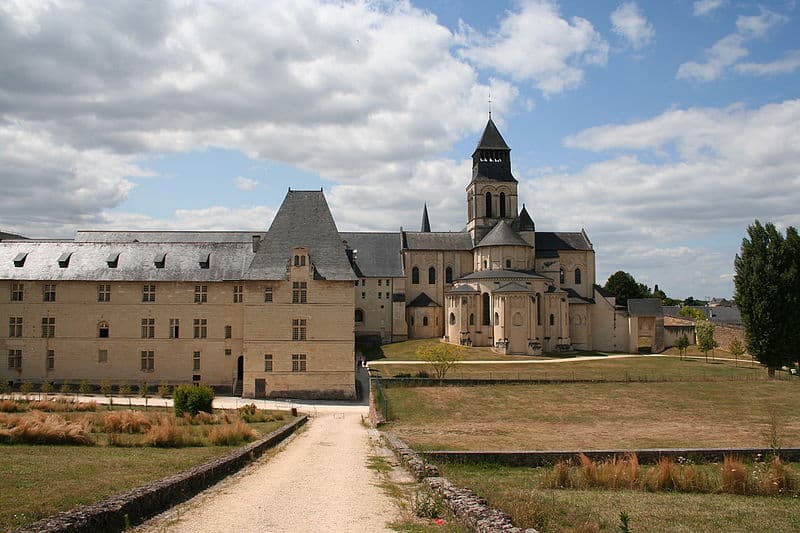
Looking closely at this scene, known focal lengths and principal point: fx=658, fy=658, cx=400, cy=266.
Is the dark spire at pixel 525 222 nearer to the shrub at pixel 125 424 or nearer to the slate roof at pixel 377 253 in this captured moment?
the slate roof at pixel 377 253

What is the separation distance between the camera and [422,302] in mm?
77062

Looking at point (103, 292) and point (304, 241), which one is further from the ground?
point (304, 241)

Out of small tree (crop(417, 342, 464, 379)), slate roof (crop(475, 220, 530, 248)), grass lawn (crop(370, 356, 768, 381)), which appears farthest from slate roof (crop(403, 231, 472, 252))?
small tree (crop(417, 342, 464, 379))

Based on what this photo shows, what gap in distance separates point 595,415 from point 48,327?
34.4 metres

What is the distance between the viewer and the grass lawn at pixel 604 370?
48.6 meters

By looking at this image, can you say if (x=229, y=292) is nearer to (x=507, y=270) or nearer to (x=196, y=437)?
(x=196, y=437)

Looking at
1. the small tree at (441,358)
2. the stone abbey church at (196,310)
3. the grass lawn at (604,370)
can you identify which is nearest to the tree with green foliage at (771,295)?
the grass lawn at (604,370)

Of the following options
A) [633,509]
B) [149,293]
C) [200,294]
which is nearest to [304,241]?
[200,294]

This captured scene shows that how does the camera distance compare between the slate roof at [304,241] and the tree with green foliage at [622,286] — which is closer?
the slate roof at [304,241]

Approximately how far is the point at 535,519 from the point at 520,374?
39.3 m

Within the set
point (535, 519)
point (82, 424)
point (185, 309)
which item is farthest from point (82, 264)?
point (535, 519)

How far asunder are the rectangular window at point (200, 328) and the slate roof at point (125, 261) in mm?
2768

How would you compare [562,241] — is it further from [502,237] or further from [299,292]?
[299,292]

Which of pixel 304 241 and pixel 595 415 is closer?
pixel 595 415
